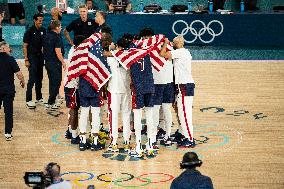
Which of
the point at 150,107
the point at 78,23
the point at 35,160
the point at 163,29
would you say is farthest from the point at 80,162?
the point at 163,29

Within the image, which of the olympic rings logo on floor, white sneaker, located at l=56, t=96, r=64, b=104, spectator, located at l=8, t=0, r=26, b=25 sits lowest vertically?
the olympic rings logo on floor

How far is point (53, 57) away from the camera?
15.5 m

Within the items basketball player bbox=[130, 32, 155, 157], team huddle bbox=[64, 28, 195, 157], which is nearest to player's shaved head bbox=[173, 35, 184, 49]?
team huddle bbox=[64, 28, 195, 157]

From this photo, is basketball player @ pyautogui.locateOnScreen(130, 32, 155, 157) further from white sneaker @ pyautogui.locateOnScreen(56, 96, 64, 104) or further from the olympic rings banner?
the olympic rings banner

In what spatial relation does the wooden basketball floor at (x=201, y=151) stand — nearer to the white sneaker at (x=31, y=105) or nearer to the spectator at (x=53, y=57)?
the white sneaker at (x=31, y=105)

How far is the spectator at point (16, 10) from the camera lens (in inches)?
1109

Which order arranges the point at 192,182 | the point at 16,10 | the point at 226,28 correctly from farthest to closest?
the point at 16,10
the point at 226,28
the point at 192,182

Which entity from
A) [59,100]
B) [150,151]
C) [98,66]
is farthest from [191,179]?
[59,100]

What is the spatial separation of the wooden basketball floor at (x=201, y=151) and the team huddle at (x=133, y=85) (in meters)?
0.37

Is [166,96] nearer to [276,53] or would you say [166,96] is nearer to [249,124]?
[249,124]

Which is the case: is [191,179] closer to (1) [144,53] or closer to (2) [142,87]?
(2) [142,87]

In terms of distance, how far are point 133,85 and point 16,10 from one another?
1757cm

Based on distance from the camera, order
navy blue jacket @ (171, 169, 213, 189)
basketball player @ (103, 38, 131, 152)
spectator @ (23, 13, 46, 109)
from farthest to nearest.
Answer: spectator @ (23, 13, 46, 109), basketball player @ (103, 38, 131, 152), navy blue jacket @ (171, 169, 213, 189)

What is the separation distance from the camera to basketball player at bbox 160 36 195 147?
40.3 ft
